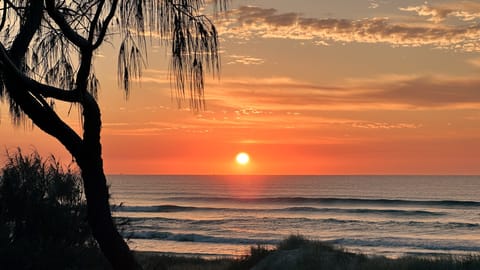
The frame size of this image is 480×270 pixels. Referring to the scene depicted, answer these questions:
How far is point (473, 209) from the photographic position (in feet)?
191

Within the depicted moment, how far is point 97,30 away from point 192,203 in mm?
65708

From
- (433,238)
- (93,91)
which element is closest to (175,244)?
(433,238)

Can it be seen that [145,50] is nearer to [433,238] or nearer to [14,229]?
Answer: [14,229]

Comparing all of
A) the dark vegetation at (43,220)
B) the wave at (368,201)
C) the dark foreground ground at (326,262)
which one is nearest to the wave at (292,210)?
the wave at (368,201)

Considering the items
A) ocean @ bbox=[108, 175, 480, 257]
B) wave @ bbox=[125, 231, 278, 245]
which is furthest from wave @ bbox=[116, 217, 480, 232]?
wave @ bbox=[125, 231, 278, 245]

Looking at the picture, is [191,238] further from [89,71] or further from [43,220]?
[89,71]

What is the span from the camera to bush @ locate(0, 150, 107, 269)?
24.7 feet

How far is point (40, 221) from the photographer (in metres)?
8.34

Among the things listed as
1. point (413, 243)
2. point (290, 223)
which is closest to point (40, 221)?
point (413, 243)

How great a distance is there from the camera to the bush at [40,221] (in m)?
7.52

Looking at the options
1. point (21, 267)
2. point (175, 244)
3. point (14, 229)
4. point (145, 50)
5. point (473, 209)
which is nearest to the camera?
point (145, 50)

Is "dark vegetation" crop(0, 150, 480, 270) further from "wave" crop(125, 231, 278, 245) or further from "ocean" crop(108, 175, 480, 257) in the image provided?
"wave" crop(125, 231, 278, 245)

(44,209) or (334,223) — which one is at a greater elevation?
(44,209)

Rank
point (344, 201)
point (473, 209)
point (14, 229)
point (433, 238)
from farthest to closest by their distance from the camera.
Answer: point (344, 201) → point (473, 209) → point (433, 238) → point (14, 229)
